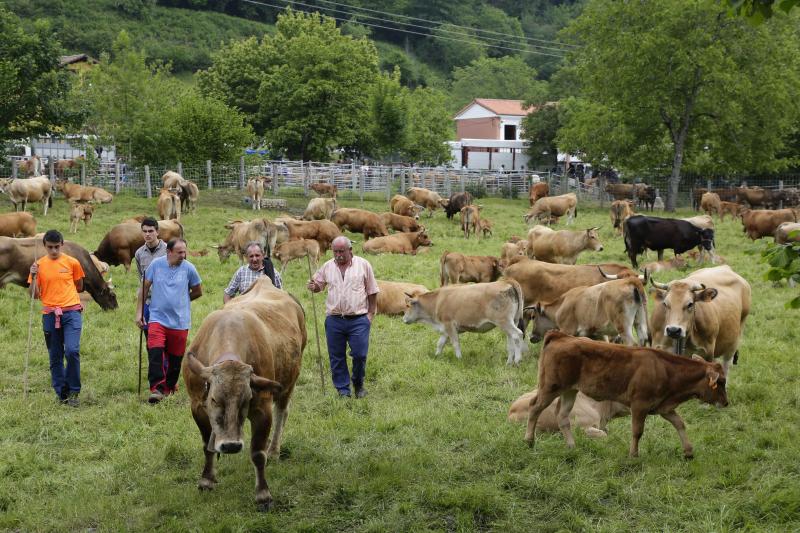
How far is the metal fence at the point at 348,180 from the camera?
33.6 m

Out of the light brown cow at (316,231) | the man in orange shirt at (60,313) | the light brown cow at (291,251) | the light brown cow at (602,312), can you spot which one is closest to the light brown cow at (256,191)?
the light brown cow at (316,231)

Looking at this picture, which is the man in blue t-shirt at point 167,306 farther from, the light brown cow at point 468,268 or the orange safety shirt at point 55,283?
the light brown cow at point 468,268

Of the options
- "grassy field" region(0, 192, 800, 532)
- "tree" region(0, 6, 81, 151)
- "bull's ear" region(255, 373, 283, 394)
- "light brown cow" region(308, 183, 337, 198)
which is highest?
"tree" region(0, 6, 81, 151)

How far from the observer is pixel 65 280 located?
32.4 feet

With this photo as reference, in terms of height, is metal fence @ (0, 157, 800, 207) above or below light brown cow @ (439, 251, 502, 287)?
above

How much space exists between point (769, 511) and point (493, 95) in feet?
374

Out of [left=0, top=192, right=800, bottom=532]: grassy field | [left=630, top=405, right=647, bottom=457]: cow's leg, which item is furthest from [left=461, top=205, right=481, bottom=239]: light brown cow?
[left=630, top=405, right=647, bottom=457]: cow's leg

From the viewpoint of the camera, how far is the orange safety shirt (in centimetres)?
978

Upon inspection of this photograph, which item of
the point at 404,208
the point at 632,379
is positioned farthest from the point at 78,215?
the point at 632,379

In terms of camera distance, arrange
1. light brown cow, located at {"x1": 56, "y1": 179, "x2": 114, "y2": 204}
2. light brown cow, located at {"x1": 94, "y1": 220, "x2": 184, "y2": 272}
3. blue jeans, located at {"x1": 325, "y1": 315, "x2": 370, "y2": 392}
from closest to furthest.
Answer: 1. blue jeans, located at {"x1": 325, "y1": 315, "x2": 370, "y2": 392}
2. light brown cow, located at {"x1": 94, "y1": 220, "x2": 184, "y2": 272}
3. light brown cow, located at {"x1": 56, "y1": 179, "x2": 114, "y2": 204}

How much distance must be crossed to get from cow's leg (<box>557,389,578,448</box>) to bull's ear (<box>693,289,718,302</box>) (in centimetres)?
221

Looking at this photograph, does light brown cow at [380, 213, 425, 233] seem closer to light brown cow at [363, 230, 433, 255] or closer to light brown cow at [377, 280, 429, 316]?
light brown cow at [363, 230, 433, 255]

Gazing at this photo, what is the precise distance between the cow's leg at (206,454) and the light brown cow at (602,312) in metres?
5.78

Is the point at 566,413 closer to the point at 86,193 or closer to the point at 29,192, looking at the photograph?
the point at 29,192
